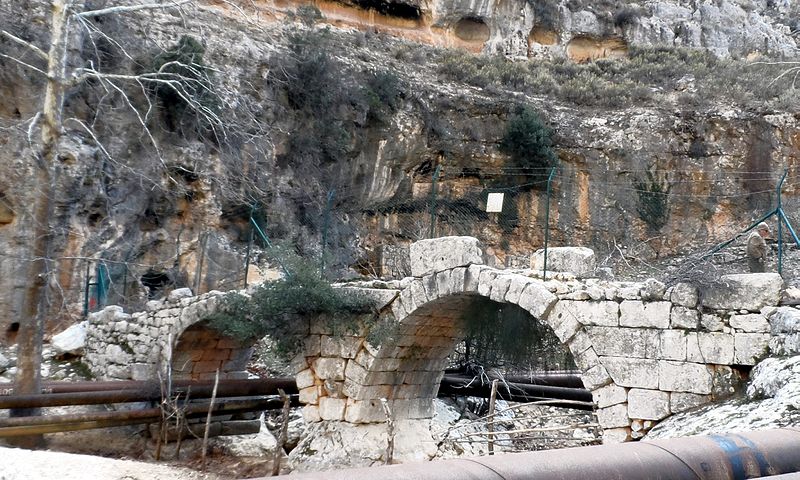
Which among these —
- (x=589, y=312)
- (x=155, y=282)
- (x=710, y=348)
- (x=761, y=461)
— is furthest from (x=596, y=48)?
(x=761, y=461)

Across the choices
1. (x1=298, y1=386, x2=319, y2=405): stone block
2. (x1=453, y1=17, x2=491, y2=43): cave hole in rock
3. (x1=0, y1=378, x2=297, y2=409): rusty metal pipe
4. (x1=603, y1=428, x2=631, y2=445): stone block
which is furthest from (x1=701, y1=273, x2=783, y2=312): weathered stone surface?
(x1=453, y1=17, x2=491, y2=43): cave hole in rock

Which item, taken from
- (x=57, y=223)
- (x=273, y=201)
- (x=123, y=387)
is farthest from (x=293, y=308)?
(x=273, y=201)

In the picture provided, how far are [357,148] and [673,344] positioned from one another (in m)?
16.2

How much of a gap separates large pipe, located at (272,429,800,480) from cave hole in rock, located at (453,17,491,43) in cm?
2909

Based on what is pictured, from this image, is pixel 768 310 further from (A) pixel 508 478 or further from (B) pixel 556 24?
(B) pixel 556 24

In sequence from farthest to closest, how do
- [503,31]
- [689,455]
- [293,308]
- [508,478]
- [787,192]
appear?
1. [503,31]
2. [787,192]
3. [293,308]
4. [689,455]
5. [508,478]

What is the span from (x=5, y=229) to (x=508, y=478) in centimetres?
1584

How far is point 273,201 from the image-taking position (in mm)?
20516

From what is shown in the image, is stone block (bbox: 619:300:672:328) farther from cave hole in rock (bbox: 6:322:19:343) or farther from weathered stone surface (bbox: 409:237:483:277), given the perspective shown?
cave hole in rock (bbox: 6:322:19:343)

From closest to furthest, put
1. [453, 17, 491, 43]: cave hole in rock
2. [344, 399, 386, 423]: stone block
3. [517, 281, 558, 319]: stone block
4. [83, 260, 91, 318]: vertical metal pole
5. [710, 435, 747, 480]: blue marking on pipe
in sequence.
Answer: [710, 435, 747, 480]: blue marking on pipe
[517, 281, 558, 319]: stone block
[344, 399, 386, 423]: stone block
[83, 260, 91, 318]: vertical metal pole
[453, 17, 491, 43]: cave hole in rock

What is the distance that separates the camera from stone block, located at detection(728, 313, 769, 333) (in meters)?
7.56

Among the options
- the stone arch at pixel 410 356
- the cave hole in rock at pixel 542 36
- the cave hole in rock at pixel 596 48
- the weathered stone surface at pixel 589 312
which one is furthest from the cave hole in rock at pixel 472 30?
the weathered stone surface at pixel 589 312

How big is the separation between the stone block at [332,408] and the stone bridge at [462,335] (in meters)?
0.02

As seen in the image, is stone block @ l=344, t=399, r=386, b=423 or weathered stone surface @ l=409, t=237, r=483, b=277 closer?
weathered stone surface @ l=409, t=237, r=483, b=277
